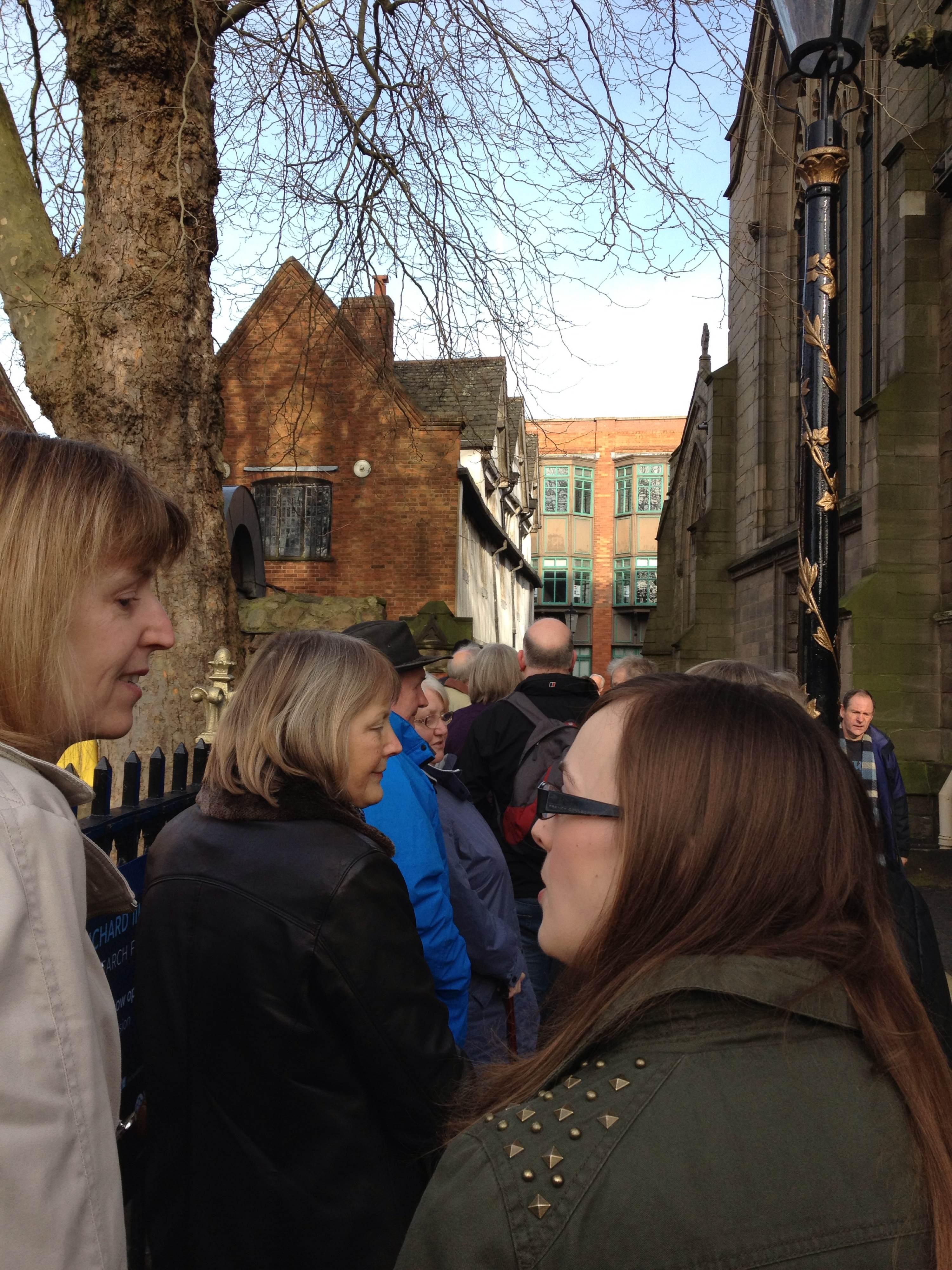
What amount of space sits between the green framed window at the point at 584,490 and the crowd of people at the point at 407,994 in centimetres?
5544

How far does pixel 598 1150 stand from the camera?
3.15ft

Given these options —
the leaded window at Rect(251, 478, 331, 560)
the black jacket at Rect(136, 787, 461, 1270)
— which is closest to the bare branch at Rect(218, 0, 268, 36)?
the black jacket at Rect(136, 787, 461, 1270)

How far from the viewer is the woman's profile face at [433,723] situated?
4367 mm

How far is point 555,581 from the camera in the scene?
184 ft

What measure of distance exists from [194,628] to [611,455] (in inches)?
2170

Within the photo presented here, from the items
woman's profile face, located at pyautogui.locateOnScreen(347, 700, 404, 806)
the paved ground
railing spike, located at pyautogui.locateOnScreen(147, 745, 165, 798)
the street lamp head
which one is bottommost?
the paved ground

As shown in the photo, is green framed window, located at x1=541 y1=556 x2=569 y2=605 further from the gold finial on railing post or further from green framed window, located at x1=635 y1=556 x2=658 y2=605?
the gold finial on railing post

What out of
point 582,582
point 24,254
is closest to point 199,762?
point 24,254

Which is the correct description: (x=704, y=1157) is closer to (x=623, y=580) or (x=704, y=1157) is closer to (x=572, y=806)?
(x=572, y=806)

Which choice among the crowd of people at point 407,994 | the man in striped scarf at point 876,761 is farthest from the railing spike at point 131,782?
the man in striped scarf at point 876,761

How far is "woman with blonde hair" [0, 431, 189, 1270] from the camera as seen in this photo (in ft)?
3.53

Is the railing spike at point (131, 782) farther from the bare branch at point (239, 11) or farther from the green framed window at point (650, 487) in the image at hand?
the green framed window at point (650, 487)

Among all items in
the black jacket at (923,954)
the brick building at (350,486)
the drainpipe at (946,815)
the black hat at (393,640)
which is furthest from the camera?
the brick building at (350,486)

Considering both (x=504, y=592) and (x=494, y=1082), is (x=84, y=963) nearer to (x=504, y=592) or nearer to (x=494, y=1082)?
(x=494, y=1082)
